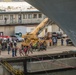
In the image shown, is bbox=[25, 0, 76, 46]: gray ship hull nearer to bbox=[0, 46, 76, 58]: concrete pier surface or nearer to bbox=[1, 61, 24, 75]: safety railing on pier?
bbox=[1, 61, 24, 75]: safety railing on pier

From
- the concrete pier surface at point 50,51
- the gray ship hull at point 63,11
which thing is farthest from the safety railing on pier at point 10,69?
the gray ship hull at point 63,11

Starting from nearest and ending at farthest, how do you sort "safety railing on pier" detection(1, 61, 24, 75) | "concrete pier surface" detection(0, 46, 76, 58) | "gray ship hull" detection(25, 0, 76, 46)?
1. "gray ship hull" detection(25, 0, 76, 46)
2. "safety railing on pier" detection(1, 61, 24, 75)
3. "concrete pier surface" detection(0, 46, 76, 58)

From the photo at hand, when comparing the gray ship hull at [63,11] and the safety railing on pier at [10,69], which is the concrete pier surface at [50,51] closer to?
the safety railing on pier at [10,69]

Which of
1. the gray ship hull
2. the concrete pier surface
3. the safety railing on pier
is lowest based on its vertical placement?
the safety railing on pier

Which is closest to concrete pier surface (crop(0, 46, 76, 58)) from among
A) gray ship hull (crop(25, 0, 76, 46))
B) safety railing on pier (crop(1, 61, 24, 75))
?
safety railing on pier (crop(1, 61, 24, 75))

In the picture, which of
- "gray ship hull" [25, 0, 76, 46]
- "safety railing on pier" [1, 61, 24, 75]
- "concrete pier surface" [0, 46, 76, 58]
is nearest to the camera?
"gray ship hull" [25, 0, 76, 46]

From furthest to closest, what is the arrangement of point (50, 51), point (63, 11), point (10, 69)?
1. point (50, 51)
2. point (10, 69)
3. point (63, 11)

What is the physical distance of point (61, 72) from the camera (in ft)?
71.6

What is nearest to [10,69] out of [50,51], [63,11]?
[50,51]

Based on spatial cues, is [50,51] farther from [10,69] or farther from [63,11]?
[63,11]

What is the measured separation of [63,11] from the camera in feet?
40.4

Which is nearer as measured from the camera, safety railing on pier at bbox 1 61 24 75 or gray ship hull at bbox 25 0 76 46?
gray ship hull at bbox 25 0 76 46

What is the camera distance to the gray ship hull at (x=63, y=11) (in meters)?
11.7

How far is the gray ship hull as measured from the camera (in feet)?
38.3
